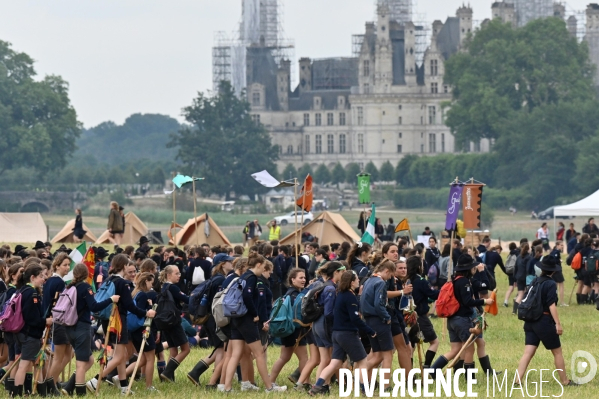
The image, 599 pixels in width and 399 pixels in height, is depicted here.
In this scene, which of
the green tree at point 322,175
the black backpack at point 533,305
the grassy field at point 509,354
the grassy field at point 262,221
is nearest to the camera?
the black backpack at point 533,305

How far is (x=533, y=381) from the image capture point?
1688 cm

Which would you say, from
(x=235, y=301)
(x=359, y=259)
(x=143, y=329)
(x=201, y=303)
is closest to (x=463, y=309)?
(x=359, y=259)

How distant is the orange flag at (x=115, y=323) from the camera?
15797 millimetres

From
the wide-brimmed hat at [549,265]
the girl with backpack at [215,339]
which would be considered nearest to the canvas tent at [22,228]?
the girl with backpack at [215,339]

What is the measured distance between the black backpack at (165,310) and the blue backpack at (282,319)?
42.7 inches

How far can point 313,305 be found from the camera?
1584 cm

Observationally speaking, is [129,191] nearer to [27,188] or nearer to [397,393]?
[27,188]

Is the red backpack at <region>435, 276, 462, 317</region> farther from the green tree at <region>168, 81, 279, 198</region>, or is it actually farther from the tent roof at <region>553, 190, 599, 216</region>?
the green tree at <region>168, 81, 279, 198</region>

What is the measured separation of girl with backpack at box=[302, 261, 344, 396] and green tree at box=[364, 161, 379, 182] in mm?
120043

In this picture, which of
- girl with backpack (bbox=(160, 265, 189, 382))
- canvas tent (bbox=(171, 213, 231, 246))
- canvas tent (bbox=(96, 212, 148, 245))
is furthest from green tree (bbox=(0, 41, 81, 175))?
girl with backpack (bbox=(160, 265, 189, 382))

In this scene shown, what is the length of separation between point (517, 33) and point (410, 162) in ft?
63.0

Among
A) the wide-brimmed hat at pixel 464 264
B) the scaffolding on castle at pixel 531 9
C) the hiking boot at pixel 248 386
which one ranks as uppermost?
the scaffolding on castle at pixel 531 9

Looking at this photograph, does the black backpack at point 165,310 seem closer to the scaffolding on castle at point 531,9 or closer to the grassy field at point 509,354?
the grassy field at point 509,354

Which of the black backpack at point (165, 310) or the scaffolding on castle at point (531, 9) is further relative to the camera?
the scaffolding on castle at point (531, 9)
